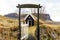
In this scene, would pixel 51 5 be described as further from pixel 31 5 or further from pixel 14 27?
pixel 14 27

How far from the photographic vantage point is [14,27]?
7.51ft

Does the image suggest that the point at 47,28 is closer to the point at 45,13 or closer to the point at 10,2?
the point at 45,13

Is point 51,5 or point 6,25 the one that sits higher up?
point 51,5

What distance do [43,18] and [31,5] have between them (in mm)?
204

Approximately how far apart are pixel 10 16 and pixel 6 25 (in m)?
0.12

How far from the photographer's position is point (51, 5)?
7.53 ft

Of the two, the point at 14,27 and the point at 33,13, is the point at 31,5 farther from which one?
the point at 14,27

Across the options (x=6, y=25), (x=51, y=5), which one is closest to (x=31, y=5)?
(x=51, y=5)

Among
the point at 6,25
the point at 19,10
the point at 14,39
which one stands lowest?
the point at 14,39

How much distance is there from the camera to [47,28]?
2.27 m

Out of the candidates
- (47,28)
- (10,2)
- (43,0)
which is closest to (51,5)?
(43,0)

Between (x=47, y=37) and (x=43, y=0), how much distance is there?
0.43 meters

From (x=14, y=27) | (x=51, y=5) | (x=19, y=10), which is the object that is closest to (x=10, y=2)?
(x=19, y=10)

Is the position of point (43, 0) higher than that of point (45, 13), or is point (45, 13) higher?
point (43, 0)
